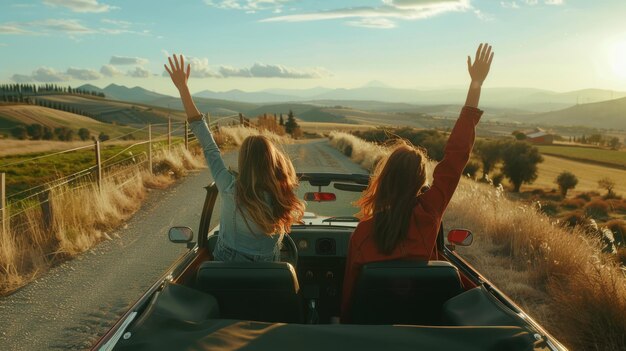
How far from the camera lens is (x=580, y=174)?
64.5 m

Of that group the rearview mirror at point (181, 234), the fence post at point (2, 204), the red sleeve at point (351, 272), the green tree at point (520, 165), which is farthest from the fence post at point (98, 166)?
the green tree at point (520, 165)

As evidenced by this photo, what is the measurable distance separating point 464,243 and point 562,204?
139ft

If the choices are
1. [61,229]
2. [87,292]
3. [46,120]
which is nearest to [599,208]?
[61,229]

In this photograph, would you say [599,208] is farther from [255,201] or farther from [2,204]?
[255,201]

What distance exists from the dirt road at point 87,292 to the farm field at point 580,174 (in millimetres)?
48685

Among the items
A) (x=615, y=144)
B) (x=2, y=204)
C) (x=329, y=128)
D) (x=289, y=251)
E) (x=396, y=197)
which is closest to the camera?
(x=396, y=197)

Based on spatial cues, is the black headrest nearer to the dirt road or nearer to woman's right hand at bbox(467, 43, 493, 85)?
woman's right hand at bbox(467, 43, 493, 85)

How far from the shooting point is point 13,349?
5.52 meters

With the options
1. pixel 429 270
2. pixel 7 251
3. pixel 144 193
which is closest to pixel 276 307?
pixel 429 270

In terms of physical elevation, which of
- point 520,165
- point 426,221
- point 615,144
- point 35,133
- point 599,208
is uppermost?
point 426,221

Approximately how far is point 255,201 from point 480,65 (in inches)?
70.7

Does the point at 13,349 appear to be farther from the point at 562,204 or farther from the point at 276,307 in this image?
the point at 562,204

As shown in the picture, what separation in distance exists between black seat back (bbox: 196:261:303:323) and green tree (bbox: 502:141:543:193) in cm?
5178

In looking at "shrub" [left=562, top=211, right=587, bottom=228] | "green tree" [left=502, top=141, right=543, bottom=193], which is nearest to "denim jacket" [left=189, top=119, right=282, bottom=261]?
"shrub" [left=562, top=211, right=587, bottom=228]
